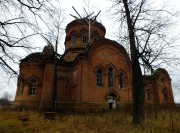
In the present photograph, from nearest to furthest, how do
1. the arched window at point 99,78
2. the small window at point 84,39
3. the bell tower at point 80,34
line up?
1. the arched window at point 99,78
2. the bell tower at point 80,34
3. the small window at point 84,39

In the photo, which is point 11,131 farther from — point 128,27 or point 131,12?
point 131,12

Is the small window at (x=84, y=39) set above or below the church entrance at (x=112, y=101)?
above

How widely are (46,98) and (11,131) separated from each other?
33.1 ft

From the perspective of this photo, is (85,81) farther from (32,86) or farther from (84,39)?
(84,39)

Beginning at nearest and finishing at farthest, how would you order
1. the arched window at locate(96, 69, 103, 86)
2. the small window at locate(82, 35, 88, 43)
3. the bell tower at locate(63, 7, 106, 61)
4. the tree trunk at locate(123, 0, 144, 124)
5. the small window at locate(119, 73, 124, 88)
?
the tree trunk at locate(123, 0, 144, 124), the arched window at locate(96, 69, 103, 86), the small window at locate(119, 73, 124, 88), the bell tower at locate(63, 7, 106, 61), the small window at locate(82, 35, 88, 43)

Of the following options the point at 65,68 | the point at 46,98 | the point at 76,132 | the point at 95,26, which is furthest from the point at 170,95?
the point at 76,132

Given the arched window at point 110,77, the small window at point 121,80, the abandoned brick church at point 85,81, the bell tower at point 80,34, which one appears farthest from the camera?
the bell tower at point 80,34

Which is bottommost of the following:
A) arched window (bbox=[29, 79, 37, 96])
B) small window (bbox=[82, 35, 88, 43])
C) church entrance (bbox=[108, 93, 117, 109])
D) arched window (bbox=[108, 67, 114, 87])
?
church entrance (bbox=[108, 93, 117, 109])

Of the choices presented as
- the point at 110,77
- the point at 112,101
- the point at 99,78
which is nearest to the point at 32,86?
the point at 99,78

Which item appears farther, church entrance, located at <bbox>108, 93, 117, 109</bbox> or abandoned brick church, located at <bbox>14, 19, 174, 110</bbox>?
church entrance, located at <bbox>108, 93, 117, 109</bbox>

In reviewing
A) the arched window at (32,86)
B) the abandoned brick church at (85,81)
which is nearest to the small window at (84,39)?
the abandoned brick church at (85,81)

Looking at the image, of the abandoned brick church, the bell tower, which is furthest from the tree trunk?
the bell tower

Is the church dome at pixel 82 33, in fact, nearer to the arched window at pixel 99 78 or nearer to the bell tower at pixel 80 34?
the bell tower at pixel 80 34

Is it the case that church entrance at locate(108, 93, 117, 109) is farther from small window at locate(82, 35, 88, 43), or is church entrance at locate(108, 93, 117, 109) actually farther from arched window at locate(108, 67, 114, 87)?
small window at locate(82, 35, 88, 43)
